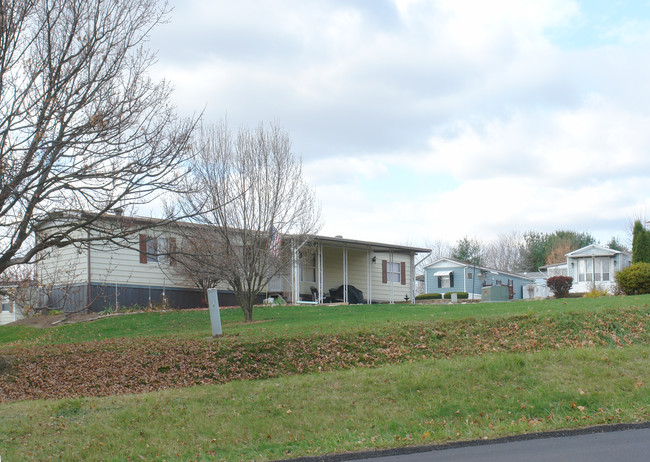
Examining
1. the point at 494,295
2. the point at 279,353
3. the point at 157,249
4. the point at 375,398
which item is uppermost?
the point at 157,249

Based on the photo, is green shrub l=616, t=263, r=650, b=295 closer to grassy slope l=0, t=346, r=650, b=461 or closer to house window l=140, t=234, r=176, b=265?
grassy slope l=0, t=346, r=650, b=461

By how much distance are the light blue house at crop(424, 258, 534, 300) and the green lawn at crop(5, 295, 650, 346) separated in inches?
939

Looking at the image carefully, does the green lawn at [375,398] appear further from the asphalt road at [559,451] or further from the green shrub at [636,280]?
the green shrub at [636,280]

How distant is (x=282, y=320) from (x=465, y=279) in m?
28.7

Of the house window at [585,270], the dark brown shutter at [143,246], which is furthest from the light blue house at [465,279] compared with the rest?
the dark brown shutter at [143,246]

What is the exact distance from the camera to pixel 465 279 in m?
45.1

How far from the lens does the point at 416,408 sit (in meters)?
9.12

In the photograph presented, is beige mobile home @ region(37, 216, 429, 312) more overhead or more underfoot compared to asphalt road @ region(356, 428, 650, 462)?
more overhead

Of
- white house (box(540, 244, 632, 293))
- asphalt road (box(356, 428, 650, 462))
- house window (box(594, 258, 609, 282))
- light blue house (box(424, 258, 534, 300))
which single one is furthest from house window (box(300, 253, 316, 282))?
house window (box(594, 258, 609, 282))

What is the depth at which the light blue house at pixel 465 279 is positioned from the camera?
1768 inches

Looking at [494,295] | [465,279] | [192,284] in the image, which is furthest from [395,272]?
[465,279]

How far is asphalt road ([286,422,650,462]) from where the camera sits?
274 inches

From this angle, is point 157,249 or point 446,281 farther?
point 446,281

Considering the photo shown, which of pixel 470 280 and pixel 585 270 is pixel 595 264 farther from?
pixel 470 280
